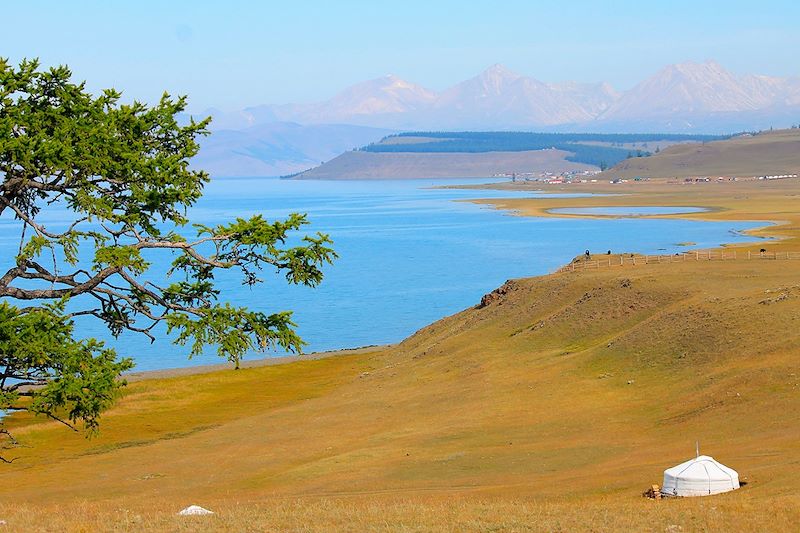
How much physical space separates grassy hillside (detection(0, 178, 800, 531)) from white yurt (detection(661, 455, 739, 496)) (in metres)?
0.59

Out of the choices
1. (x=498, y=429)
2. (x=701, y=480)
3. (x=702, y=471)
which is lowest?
(x=498, y=429)

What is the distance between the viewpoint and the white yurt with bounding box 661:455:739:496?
26.9 metres

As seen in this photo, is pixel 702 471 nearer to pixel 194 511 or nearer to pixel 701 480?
pixel 701 480

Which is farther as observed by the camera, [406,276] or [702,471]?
[406,276]

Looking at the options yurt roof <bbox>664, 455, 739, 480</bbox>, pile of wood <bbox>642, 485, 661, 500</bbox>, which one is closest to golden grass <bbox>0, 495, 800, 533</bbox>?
pile of wood <bbox>642, 485, 661, 500</bbox>

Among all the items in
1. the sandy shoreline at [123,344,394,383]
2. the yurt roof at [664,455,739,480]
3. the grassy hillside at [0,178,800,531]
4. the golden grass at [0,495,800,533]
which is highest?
the golden grass at [0,495,800,533]

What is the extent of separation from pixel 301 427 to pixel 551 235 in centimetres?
14027

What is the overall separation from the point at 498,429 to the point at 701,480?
657 inches

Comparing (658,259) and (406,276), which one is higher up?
(658,259)

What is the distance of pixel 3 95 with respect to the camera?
21.6 m

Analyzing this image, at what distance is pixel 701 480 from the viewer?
2706 cm

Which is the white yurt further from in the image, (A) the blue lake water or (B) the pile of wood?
(A) the blue lake water

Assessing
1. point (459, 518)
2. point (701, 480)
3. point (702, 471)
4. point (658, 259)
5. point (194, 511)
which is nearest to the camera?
point (459, 518)

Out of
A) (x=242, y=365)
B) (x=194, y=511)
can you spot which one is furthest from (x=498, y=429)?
(x=242, y=365)
